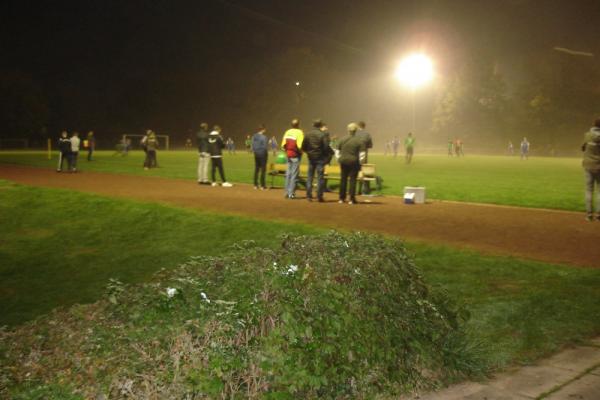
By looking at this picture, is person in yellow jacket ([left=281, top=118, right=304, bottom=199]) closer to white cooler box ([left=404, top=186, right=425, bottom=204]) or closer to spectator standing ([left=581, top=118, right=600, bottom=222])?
white cooler box ([left=404, top=186, right=425, bottom=204])

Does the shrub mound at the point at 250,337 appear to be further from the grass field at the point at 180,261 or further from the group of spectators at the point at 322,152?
the group of spectators at the point at 322,152

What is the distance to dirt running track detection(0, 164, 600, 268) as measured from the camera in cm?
1041

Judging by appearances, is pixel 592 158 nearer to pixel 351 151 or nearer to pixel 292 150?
pixel 351 151

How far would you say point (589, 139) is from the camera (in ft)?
43.4

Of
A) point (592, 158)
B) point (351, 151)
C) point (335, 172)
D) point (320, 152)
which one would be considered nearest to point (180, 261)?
point (351, 151)

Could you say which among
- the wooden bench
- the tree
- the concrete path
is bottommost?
the concrete path

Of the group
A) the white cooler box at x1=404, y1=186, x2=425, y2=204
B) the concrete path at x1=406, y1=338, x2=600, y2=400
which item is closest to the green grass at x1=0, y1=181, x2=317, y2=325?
the concrete path at x1=406, y1=338, x2=600, y2=400

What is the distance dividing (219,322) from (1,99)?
3011 inches

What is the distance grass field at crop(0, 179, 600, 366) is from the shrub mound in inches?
43.5

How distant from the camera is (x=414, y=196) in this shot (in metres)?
16.0

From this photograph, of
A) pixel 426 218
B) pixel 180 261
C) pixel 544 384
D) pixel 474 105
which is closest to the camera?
pixel 544 384

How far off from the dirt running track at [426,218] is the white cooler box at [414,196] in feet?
0.85

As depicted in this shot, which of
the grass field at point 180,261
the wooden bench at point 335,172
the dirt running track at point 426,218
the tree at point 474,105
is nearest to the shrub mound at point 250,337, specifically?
the grass field at point 180,261

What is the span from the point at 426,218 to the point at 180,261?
246 inches
